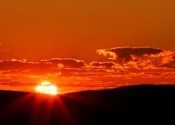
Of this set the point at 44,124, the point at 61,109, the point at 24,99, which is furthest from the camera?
the point at 24,99

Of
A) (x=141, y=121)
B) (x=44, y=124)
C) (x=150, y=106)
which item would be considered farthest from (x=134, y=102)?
(x=44, y=124)

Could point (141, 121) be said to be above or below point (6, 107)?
below

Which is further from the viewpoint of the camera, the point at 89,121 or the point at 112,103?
the point at 112,103

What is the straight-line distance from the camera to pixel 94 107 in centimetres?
5494

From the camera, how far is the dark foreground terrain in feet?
166

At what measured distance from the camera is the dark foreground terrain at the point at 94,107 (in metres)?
50.6

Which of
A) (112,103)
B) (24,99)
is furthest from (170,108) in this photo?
(24,99)

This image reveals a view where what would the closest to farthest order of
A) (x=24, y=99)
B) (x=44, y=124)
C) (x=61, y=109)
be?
(x=44, y=124) < (x=61, y=109) < (x=24, y=99)

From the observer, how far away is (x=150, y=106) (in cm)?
5475

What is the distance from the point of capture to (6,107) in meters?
55.0

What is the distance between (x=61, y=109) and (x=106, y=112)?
4.46m

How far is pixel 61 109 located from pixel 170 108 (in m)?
10.9

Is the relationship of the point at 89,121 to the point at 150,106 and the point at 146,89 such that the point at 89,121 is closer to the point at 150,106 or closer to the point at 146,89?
the point at 150,106

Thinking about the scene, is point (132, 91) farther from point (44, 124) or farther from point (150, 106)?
point (44, 124)
